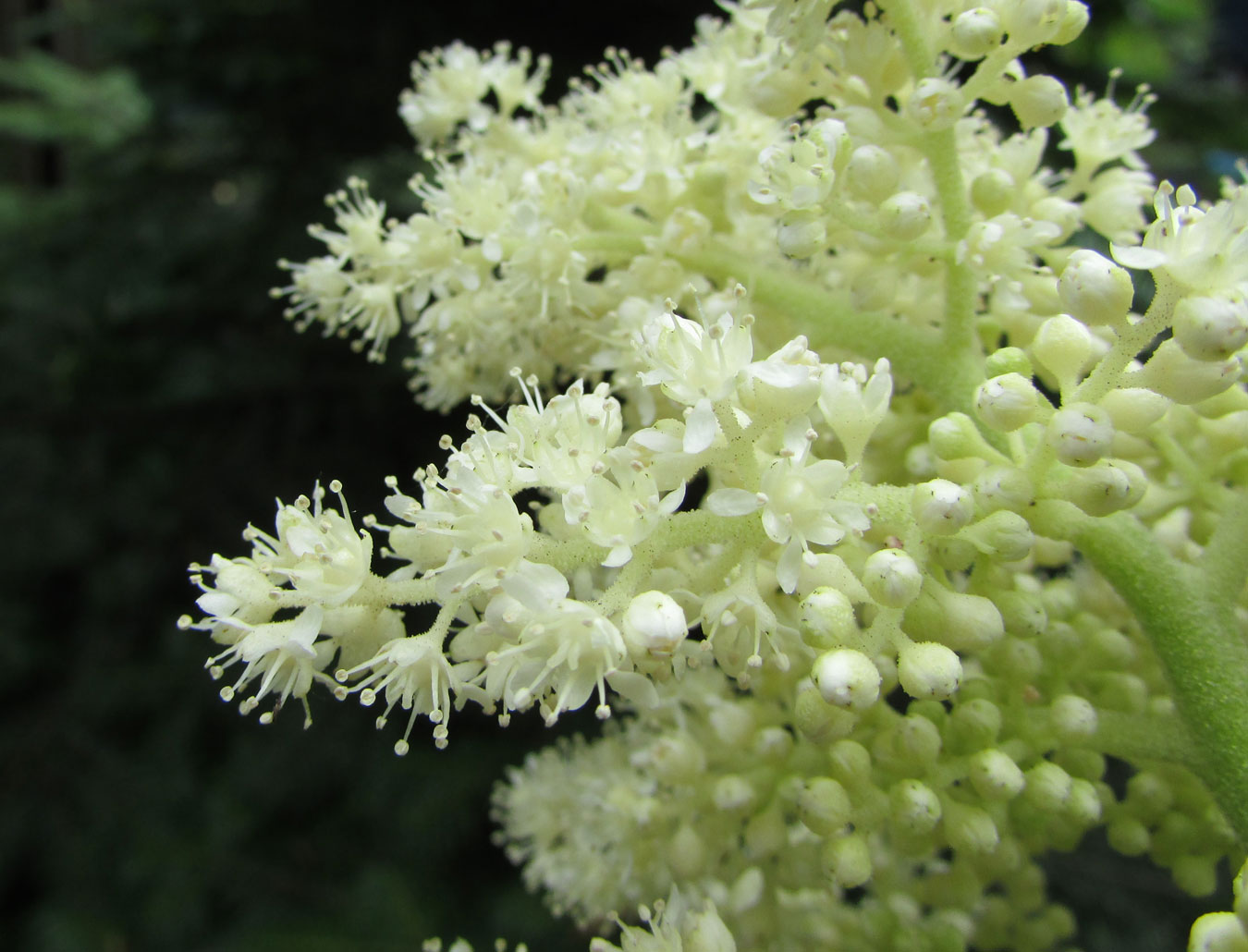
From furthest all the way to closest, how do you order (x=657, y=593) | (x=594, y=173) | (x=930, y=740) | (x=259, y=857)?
(x=259, y=857), (x=594, y=173), (x=930, y=740), (x=657, y=593)

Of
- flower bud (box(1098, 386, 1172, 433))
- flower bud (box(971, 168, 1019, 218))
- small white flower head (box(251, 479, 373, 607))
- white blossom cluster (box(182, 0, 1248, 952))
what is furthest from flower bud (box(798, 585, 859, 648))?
flower bud (box(971, 168, 1019, 218))

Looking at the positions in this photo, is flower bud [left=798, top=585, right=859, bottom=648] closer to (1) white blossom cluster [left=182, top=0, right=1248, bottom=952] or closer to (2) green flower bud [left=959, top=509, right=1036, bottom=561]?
(1) white blossom cluster [left=182, top=0, right=1248, bottom=952]

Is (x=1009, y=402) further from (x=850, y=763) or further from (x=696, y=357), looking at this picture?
(x=850, y=763)

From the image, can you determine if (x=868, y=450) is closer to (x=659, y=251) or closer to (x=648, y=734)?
(x=659, y=251)

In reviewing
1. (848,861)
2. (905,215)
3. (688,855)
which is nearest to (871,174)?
(905,215)

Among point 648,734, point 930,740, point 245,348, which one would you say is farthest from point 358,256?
point 245,348

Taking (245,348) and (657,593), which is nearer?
(657,593)
